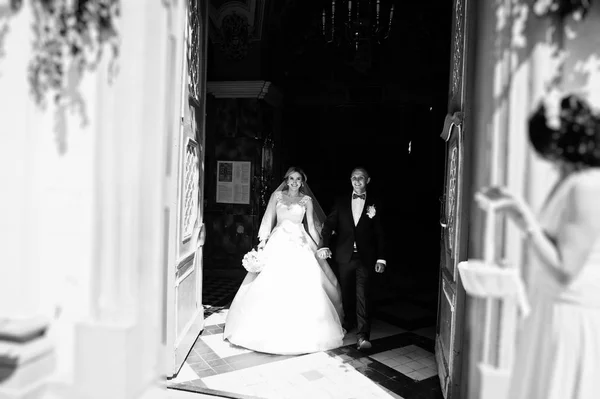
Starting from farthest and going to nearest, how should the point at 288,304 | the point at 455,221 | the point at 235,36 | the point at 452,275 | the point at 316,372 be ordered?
1. the point at 235,36
2. the point at 288,304
3. the point at 316,372
4. the point at 452,275
5. the point at 455,221

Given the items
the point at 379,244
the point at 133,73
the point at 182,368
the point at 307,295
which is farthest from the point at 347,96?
the point at 133,73

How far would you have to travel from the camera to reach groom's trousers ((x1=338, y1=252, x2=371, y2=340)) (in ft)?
16.7

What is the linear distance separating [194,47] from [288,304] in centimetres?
303

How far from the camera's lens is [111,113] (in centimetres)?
210

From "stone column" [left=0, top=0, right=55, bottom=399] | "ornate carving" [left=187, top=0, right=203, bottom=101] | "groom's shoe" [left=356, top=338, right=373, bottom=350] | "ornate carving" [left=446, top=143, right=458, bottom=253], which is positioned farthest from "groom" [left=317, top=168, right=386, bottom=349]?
"stone column" [left=0, top=0, right=55, bottom=399]

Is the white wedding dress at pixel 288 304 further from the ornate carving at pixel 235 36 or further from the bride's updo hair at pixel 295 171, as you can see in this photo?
the ornate carving at pixel 235 36

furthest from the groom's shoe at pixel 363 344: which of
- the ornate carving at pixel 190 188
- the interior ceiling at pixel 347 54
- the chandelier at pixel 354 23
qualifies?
the interior ceiling at pixel 347 54

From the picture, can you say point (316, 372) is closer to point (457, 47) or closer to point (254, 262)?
point (254, 262)

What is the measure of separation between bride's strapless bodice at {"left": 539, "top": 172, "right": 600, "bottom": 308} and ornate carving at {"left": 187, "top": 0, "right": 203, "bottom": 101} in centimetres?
351

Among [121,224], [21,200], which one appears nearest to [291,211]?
[121,224]

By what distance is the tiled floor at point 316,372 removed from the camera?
3.81 m

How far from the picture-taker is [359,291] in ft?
17.0

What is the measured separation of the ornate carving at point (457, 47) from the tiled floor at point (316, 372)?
281 centimetres

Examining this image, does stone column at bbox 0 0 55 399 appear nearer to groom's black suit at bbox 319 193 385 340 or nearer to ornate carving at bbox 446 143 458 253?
ornate carving at bbox 446 143 458 253
